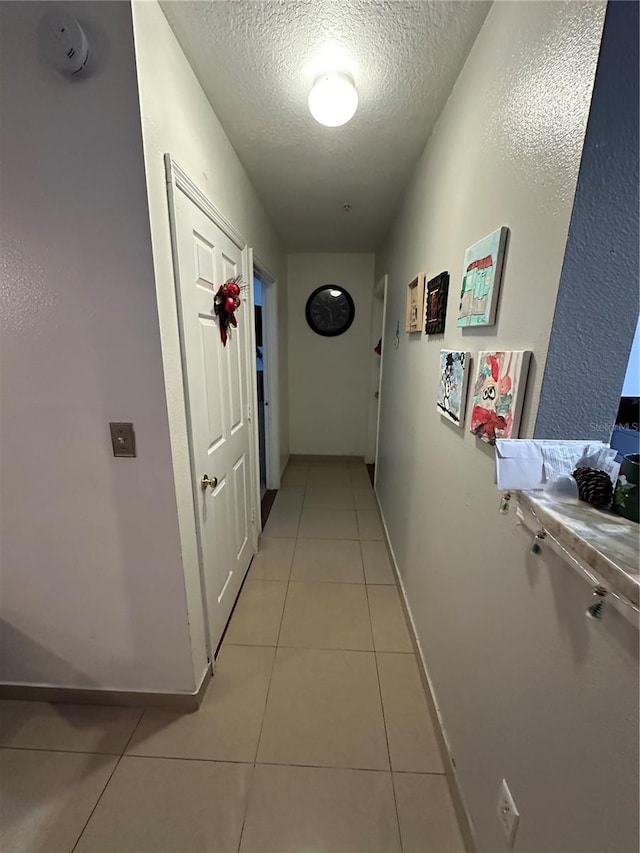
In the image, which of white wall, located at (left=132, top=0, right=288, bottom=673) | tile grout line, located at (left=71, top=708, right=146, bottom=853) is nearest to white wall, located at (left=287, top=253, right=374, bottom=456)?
white wall, located at (left=132, top=0, right=288, bottom=673)

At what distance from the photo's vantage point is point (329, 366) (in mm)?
3801

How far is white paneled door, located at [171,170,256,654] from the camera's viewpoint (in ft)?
3.78

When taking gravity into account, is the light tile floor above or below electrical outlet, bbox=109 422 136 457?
below

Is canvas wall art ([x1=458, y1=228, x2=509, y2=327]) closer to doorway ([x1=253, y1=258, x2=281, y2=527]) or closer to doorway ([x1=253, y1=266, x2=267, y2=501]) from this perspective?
doorway ([x1=253, y1=258, x2=281, y2=527])

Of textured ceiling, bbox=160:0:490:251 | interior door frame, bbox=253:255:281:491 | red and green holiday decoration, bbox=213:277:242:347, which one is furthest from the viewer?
interior door frame, bbox=253:255:281:491

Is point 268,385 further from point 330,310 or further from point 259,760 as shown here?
point 259,760

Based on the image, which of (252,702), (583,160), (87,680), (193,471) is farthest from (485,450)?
(87,680)

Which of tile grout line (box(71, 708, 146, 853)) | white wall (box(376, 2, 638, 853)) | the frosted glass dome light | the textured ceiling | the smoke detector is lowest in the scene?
tile grout line (box(71, 708, 146, 853))

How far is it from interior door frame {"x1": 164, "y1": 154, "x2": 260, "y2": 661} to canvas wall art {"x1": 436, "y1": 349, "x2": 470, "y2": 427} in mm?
958

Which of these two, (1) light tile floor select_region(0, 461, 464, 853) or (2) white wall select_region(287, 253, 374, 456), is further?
(2) white wall select_region(287, 253, 374, 456)

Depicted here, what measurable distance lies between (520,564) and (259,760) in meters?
1.16

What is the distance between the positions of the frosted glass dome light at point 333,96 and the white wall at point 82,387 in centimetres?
61

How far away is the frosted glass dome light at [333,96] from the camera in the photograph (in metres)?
1.13

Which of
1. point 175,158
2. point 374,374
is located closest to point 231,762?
point 175,158
